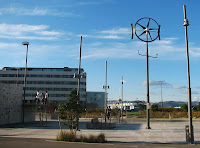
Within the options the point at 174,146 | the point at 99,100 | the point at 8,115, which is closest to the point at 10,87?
the point at 8,115

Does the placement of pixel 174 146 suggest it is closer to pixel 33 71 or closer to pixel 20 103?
pixel 20 103

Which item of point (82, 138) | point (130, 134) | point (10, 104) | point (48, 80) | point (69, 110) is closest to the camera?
point (82, 138)

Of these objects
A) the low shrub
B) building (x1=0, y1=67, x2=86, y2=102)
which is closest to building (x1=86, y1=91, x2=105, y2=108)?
building (x1=0, y1=67, x2=86, y2=102)

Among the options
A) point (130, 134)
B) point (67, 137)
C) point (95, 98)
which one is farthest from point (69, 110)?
point (95, 98)

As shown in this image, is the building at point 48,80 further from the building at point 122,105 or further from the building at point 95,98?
the building at point 95,98

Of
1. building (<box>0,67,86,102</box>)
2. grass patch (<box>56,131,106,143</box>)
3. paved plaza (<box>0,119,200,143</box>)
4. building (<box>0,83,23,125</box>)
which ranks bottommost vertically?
paved plaza (<box>0,119,200,143</box>)

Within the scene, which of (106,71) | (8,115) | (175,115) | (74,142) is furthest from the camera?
(175,115)

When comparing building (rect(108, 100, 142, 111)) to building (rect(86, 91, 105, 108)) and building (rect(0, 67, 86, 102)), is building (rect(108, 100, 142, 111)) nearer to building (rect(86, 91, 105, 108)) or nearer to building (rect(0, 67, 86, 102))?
building (rect(86, 91, 105, 108))

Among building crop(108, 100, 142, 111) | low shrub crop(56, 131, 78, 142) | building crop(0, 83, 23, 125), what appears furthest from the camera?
building crop(108, 100, 142, 111)

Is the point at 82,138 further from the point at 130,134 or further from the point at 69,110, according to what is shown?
the point at 130,134

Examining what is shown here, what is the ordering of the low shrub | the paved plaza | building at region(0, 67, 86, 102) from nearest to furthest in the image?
the low shrub → the paved plaza → building at region(0, 67, 86, 102)

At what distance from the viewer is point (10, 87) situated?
35.6 m

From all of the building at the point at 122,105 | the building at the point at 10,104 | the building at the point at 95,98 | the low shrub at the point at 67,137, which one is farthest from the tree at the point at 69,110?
the building at the point at 95,98

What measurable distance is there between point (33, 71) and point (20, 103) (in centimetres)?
8021
